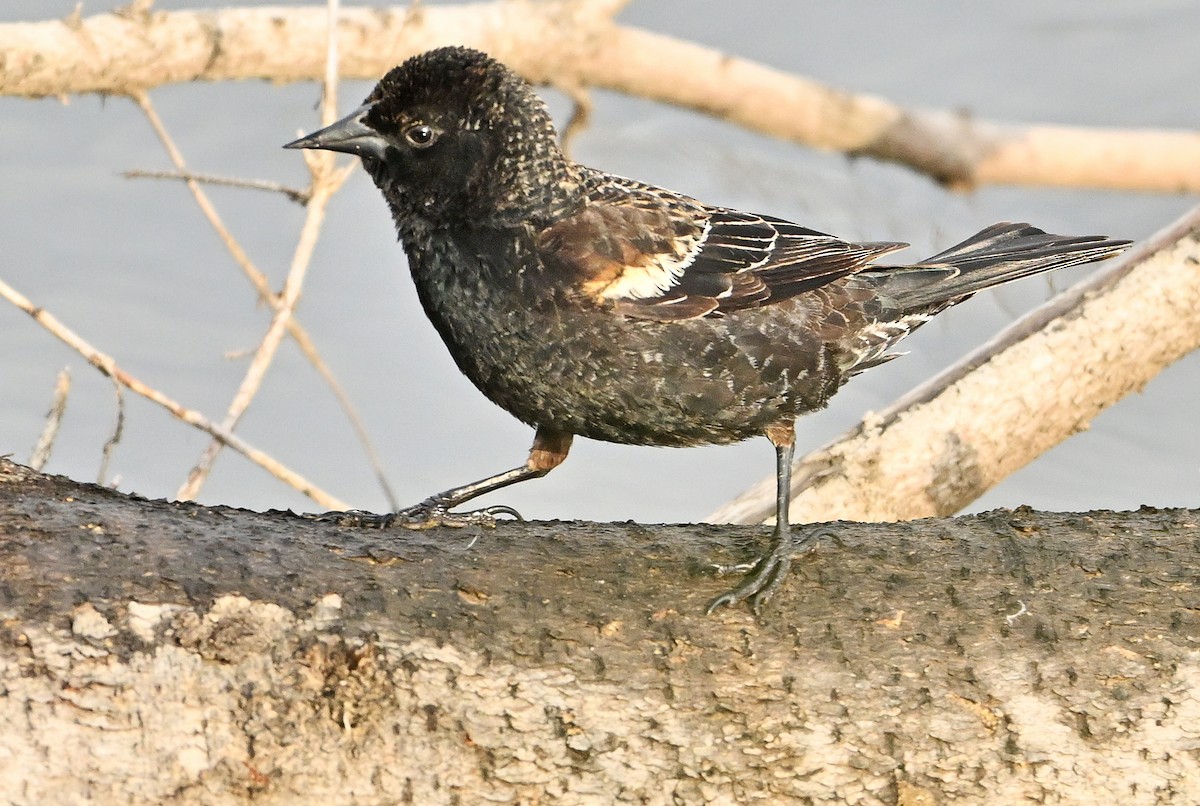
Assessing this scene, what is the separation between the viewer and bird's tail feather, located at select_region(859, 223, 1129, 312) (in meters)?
3.78

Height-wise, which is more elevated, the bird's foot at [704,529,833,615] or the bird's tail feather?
the bird's tail feather

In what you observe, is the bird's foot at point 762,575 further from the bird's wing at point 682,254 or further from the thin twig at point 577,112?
the thin twig at point 577,112

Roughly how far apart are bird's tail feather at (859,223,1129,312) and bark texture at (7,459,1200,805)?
1.19 meters

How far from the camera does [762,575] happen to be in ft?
8.84

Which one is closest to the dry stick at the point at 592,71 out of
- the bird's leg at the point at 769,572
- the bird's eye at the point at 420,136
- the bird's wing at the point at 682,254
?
the bird's eye at the point at 420,136

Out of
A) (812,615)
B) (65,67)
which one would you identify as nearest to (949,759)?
(812,615)

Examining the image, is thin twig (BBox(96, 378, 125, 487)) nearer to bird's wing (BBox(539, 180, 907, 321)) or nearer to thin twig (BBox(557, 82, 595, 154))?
bird's wing (BBox(539, 180, 907, 321))

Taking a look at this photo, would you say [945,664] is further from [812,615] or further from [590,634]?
[590,634]

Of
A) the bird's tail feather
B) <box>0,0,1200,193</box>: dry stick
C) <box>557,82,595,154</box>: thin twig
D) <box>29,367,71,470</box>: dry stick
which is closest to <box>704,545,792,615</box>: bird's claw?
the bird's tail feather

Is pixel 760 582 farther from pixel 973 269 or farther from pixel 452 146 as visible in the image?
pixel 973 269

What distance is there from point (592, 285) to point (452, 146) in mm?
556

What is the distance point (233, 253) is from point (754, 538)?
2.18 m

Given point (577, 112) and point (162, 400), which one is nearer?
point (162, 400)

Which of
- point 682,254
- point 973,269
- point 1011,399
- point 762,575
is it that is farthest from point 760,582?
point 1011,399
